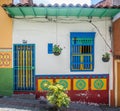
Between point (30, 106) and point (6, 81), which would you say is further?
point (6, 81)

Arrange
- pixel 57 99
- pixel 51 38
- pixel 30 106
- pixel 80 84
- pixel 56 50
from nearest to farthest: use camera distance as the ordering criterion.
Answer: pixel 57 99 → pixel 30 106 → pixel 56 50 → pixel 51 38 → pixel 80 84

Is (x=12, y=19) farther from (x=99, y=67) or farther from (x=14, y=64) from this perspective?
(x=99, y=67)

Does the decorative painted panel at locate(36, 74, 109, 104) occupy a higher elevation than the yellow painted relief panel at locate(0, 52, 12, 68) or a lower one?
lower

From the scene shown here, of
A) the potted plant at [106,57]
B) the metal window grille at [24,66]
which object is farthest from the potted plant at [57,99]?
the potted plant at [106,57]

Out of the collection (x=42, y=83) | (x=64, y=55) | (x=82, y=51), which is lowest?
(x=42, y=83)

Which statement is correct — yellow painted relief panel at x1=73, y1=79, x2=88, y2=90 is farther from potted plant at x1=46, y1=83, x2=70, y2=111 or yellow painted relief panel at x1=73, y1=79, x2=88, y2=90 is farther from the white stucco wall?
potted plant at x1=46, y1=83, x2=70, y2=111

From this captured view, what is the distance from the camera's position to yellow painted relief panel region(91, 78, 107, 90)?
1075 centimetres

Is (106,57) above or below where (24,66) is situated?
above

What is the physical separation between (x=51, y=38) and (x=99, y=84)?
294 cm

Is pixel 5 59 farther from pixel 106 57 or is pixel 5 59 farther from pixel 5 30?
pixel 106 57

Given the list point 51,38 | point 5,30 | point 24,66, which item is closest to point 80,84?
point 51,38

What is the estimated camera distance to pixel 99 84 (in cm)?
1078

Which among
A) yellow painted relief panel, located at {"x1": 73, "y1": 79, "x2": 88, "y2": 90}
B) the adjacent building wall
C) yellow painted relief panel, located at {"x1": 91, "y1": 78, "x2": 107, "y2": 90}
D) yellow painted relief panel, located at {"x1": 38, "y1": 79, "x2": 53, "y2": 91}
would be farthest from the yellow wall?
yellow painted relief panel, located at {"x1": 91, "y1": 78, "x2": 107, "y2": 90}

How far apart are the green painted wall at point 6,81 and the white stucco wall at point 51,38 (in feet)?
3.94
